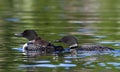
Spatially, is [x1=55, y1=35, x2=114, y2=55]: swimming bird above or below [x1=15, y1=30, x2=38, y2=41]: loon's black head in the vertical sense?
below

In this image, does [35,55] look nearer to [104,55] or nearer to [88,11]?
[104,55]

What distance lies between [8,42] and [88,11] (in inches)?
440

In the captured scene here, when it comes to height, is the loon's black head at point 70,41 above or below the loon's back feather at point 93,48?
above

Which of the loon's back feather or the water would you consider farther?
the loon's back feather

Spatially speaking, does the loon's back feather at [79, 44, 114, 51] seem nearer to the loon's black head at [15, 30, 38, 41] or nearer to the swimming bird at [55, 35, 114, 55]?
the swimming bird at [55, 35, 114, 55]

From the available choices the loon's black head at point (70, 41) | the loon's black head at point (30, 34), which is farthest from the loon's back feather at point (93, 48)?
the loon's black head at point (30, 34)

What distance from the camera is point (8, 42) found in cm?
1791

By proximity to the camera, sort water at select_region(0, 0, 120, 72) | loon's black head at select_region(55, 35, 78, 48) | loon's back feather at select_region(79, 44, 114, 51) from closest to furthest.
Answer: water at select_region(0, 0, 120, 72) → loon's back feather at select_region(79, 44, 114, 51) → loon's black head at select_region(55, 35, 78, 48)

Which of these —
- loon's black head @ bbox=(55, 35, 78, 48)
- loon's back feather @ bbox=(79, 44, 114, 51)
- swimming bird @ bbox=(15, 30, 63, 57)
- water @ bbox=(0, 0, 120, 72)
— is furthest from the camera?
loon's black head @ bbox=(55, 35, 78, 48)

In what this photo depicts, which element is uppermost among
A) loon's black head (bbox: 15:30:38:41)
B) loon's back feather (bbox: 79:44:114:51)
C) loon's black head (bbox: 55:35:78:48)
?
loon's black head (bbox: 15:30:38:41)

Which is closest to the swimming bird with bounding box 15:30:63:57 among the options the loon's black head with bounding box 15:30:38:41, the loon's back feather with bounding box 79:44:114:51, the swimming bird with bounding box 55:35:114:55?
the loon's black head with bounding box 15:30:38:41

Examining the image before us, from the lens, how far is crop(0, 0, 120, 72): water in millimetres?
13659

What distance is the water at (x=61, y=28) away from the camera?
13.7m

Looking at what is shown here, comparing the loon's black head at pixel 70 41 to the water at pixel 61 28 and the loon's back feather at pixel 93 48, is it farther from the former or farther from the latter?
the water at pixel 61 28
